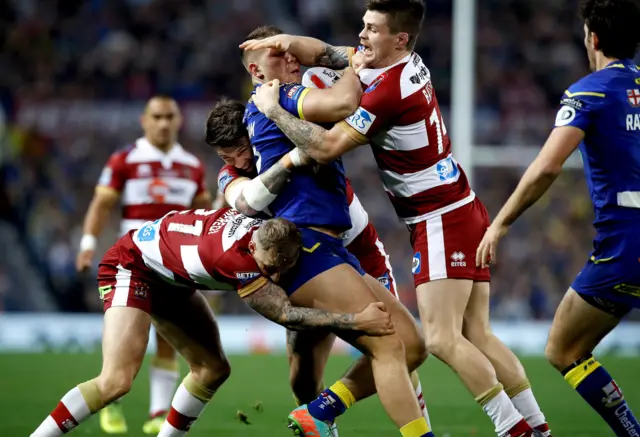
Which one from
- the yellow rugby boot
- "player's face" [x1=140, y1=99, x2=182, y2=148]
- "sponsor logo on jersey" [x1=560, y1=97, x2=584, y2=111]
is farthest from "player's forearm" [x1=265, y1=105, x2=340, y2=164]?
"player's face" [x1=140, y1=99, x2=182, y2=148]

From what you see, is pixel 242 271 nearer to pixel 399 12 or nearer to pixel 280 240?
pixel 280 240

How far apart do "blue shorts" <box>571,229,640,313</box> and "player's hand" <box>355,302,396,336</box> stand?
1.22 m

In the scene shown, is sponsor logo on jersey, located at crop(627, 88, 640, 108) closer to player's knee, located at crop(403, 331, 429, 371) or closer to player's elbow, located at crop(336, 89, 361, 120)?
player's elbow, located at crop(336, 89, 361, 120)

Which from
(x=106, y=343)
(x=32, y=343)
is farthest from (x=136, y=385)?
(x=106, y=343)

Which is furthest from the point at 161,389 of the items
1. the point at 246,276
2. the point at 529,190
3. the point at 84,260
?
the point at 529,190

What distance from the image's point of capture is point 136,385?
11852 millimetres

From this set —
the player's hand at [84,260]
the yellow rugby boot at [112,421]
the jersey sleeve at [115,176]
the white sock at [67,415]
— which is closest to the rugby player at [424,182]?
the white sock at [67,415]

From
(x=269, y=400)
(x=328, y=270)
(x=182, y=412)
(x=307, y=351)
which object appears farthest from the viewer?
(x=269, y=400)

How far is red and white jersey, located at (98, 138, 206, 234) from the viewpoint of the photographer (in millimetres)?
9789

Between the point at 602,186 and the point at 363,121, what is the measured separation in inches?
55.4

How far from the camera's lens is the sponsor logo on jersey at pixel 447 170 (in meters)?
6.00

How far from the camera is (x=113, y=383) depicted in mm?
5754

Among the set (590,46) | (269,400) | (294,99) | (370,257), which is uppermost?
(590,46)

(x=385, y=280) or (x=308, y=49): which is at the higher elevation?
(x=308, y=49)
